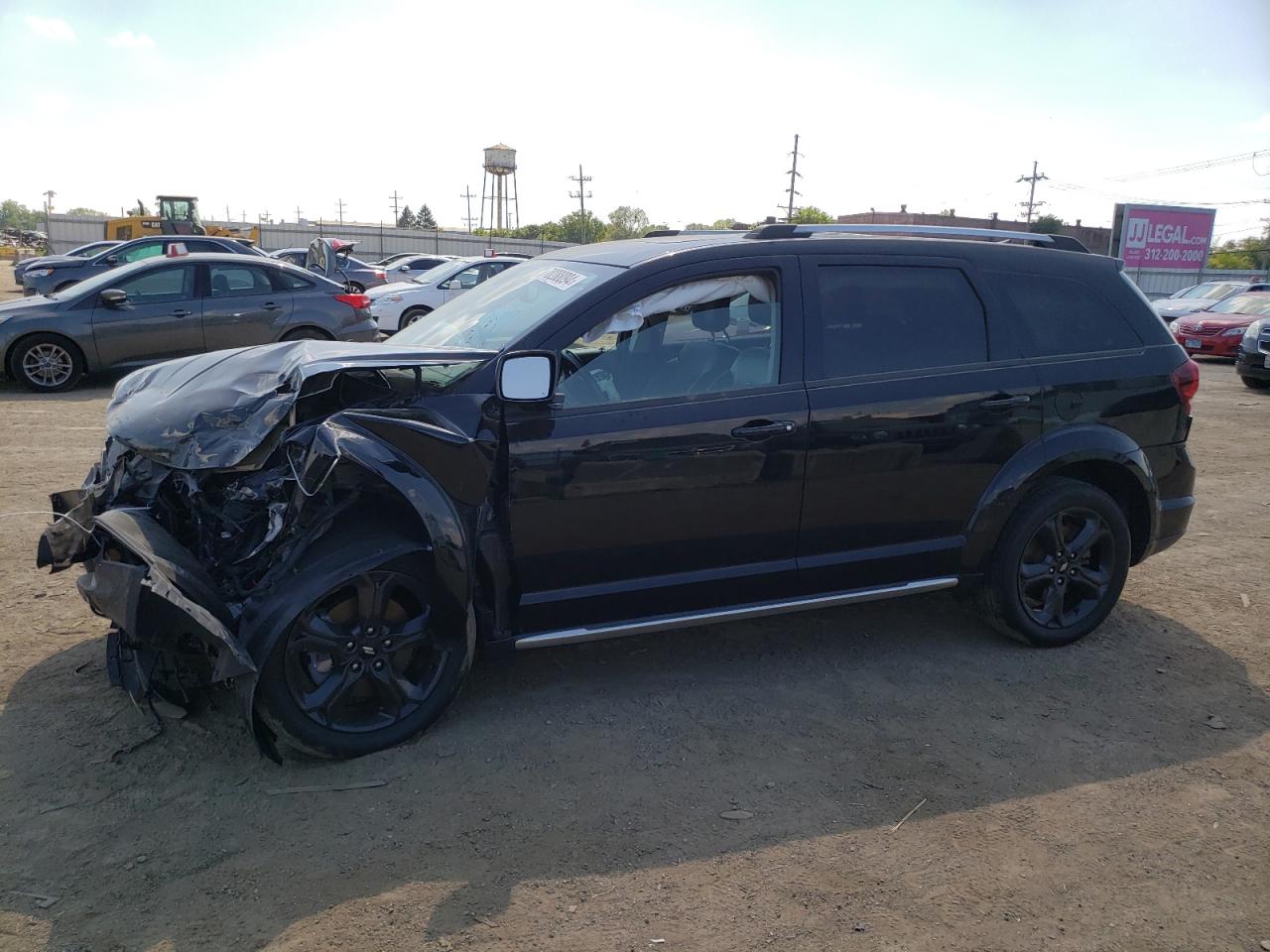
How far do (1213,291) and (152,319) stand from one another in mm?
23733

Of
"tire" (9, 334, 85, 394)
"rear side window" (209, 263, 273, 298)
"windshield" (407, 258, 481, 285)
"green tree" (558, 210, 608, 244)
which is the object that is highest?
"green tree" (558, 210, 608, 244)

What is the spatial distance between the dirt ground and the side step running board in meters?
0.36

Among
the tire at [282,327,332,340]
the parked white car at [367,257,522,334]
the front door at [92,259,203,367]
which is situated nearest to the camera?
the front door at [92,259,203,367]

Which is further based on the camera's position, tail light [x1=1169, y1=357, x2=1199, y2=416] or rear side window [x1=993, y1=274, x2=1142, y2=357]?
tail light [x1=1169, y1=357, x2=1199, y2=416]

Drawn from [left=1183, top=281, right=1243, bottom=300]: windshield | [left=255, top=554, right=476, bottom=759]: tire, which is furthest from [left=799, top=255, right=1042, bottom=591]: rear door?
[left=1183, top=281, right=1243, bottom=300]: windshield

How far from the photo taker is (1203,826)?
3.16m

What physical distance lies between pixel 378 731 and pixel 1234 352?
1938 cm

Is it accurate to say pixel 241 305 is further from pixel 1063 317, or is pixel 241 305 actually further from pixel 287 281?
pixel 1063 317

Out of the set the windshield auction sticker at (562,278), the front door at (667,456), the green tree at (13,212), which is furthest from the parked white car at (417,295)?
the green tree at (13,212)

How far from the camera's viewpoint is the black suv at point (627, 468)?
131 inches

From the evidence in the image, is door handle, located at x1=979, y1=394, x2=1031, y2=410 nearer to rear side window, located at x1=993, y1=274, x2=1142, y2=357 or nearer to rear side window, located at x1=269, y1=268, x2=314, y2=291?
rear side window, located at x1=993, y1=274, x2=1142, y2=357

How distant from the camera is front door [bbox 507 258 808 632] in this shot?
3.54 m

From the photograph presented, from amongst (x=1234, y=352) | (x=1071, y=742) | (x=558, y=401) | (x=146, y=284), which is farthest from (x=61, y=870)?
(x=1234, y=352)

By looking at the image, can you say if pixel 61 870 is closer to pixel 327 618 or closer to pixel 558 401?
pixel 327 618
